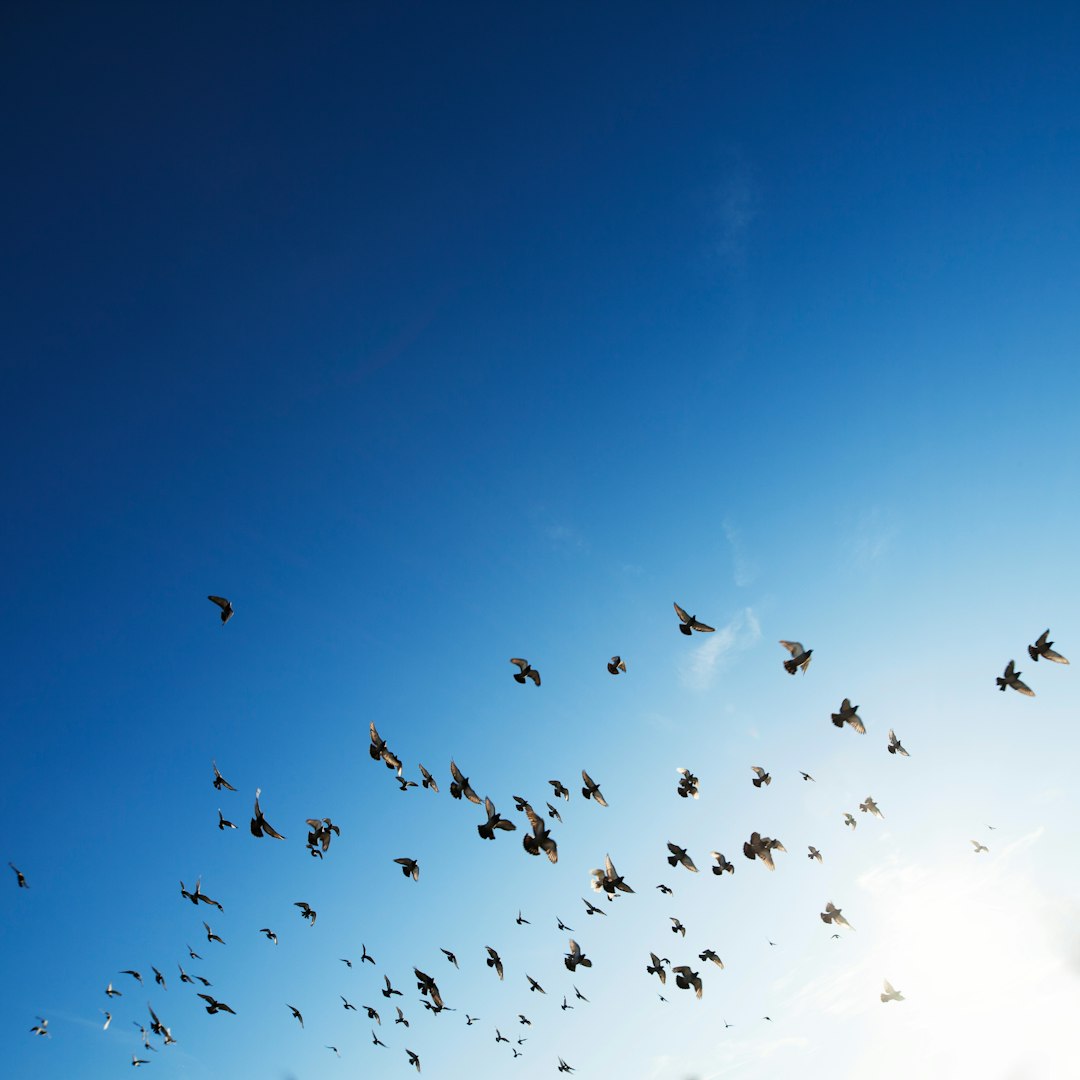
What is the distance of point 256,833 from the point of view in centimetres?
2033

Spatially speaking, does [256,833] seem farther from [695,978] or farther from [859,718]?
[859,718]

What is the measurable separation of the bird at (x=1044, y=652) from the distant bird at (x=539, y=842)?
2011cm

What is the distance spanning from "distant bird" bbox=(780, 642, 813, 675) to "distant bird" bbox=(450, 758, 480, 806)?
506 inches

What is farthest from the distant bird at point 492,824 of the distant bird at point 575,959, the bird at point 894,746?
the bird at point 894,746

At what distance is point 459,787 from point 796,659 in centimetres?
1369

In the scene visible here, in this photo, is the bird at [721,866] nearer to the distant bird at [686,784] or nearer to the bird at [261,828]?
the distant bird at [686,784]

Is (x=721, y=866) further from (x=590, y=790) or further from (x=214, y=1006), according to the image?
(x=214, y=1006)

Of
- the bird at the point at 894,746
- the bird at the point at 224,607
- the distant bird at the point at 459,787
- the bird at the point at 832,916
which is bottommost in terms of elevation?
the bird at the point at 832,916

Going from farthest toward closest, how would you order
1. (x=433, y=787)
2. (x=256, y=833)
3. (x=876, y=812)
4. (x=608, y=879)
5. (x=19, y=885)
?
(x=876, y=812), (x=19, y=885), (x=433, y=787), (x=608, y=879), (x=256, y=833)

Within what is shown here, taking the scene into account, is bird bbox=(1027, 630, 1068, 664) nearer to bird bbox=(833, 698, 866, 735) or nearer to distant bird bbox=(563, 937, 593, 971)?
bird bbox=(833, 698, 866, 735)

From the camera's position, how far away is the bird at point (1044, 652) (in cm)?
2238

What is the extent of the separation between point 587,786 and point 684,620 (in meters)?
8.65

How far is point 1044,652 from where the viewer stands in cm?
2288

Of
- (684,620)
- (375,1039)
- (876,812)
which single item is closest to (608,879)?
(684,620)
